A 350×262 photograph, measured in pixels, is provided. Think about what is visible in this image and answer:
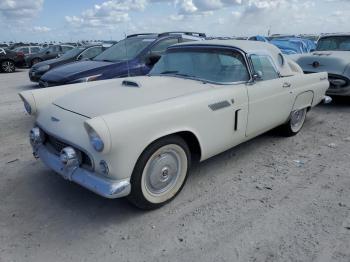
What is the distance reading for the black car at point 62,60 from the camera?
10.4 m

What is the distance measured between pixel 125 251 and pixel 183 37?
20.0ft

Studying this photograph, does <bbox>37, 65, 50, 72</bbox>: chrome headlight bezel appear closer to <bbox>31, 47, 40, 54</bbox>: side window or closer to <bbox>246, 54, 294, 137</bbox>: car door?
<bbox>246, 54, 294, 137</bbox>: car door

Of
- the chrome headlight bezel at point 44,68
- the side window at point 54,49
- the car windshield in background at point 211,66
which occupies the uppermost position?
the car windshield in background at point 211,66

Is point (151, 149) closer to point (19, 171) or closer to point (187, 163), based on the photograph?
point (187, 163)

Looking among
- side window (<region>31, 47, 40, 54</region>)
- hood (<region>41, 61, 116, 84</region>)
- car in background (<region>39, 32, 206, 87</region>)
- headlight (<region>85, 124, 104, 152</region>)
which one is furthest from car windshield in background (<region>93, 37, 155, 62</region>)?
side window (<region>31, 47, 40, 54</region>)

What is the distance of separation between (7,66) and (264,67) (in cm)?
1645

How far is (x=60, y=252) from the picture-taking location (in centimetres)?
264

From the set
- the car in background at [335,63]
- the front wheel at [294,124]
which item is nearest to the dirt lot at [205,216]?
the front wheel at [294,124]

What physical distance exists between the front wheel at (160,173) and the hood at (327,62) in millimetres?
5400

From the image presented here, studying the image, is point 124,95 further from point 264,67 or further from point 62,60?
point 62,60

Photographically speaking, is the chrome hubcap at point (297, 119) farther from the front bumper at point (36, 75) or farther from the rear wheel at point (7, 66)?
the rear wheel at point (7, 66)

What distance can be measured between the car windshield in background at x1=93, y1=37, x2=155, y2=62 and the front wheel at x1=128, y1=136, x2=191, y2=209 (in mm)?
4048

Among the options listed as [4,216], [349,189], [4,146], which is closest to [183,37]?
[4,146]

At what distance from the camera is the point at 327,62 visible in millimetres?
7352
